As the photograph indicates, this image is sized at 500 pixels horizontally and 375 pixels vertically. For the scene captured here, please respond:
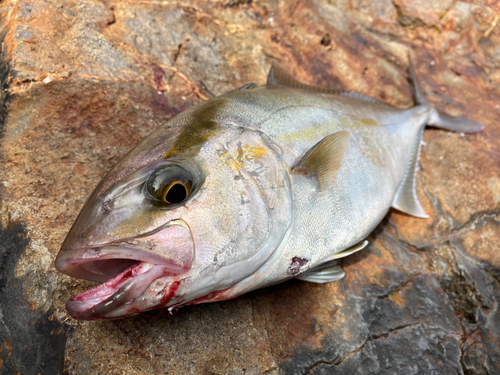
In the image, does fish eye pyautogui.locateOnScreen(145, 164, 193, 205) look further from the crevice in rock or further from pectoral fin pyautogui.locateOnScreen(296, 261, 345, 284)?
the crevice in rock

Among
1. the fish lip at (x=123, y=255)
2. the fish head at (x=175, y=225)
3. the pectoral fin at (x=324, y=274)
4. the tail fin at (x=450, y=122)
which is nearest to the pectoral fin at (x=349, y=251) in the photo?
the pectoral fin at (x=324, y=274)

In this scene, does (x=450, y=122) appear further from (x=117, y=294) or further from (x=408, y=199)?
(x=117, y=294)

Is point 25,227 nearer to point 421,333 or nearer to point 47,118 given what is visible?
point 47,118

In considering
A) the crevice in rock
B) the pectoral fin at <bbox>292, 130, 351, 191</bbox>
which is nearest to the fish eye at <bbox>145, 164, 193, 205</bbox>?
the pectoral fin at <bbox>292, 130, 351, 191</bbox>

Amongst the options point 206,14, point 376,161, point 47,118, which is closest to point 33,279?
point 47,118

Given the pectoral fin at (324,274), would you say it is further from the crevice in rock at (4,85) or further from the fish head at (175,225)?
the crevice in rock at (4,85)

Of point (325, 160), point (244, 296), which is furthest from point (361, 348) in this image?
point (325, 160)
